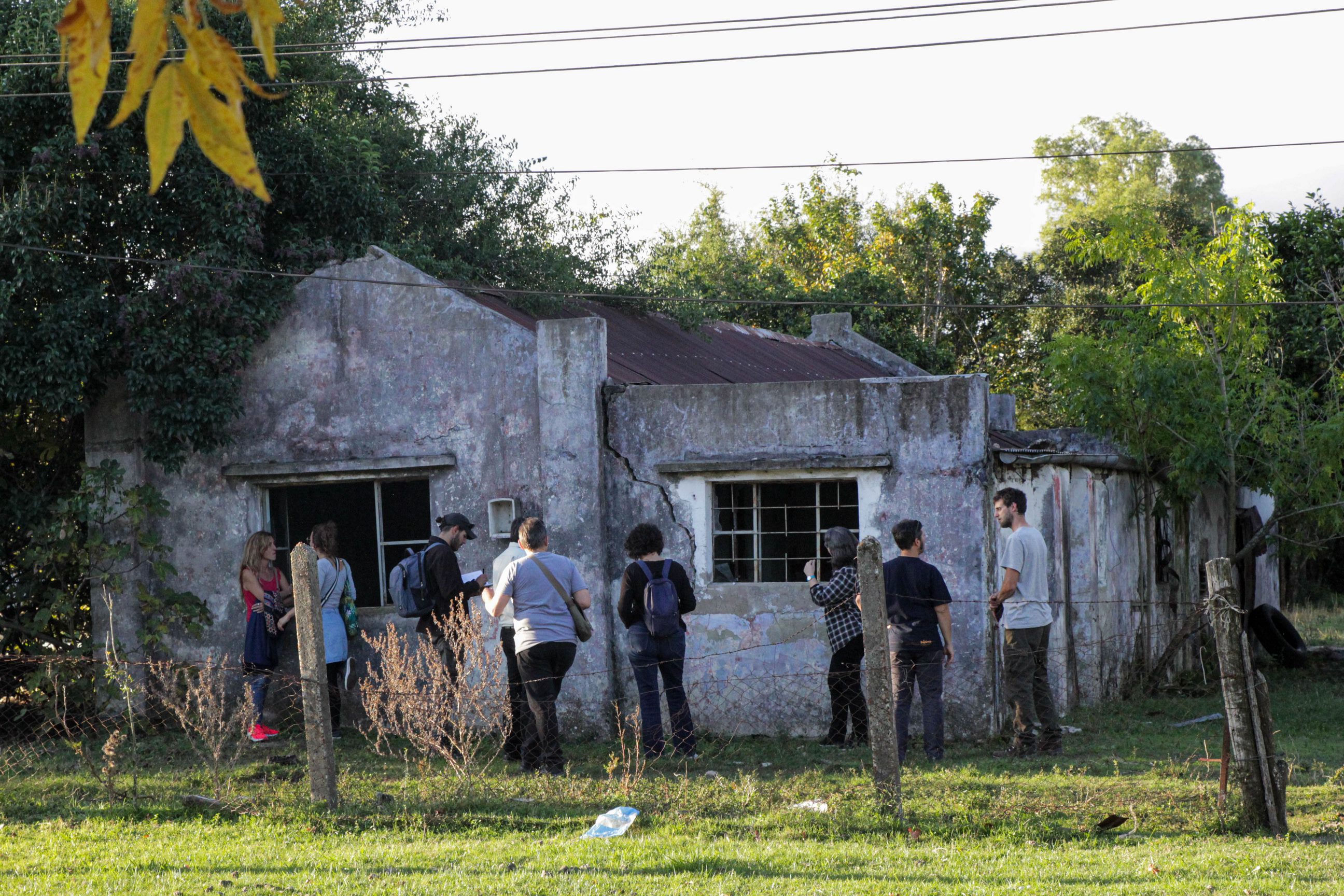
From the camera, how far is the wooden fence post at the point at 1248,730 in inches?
246

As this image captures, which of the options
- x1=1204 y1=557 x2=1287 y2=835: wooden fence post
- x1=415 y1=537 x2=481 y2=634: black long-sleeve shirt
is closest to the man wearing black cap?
x1=415 y1=537 x2=481 y2=634: black long-sleeve shirt

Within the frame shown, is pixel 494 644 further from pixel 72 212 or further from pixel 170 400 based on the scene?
pixel 72 212

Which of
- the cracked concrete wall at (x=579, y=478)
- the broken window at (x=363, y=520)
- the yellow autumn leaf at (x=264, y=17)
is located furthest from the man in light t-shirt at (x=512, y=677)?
the yellow autumn leaf at (x=264, y=17)

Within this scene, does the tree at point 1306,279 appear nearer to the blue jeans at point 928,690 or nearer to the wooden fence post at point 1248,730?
the blue jeans at point 928,690

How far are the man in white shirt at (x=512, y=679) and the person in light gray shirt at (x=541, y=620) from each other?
0.36 ft

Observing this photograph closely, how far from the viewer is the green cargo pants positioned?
8844mm

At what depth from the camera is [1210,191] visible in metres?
40.6

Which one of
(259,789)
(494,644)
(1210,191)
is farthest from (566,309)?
(1210,191)

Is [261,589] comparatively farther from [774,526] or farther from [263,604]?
[774,526]

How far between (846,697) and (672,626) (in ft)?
5.27

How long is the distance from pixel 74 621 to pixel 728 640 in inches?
227

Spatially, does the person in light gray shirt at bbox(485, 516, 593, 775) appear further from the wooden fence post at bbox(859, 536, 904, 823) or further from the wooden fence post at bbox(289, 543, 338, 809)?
the wooden fence post at bbox(859, 536, 904, 823)

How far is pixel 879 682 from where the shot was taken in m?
6.55

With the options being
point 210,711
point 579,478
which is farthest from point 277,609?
point 210,711
